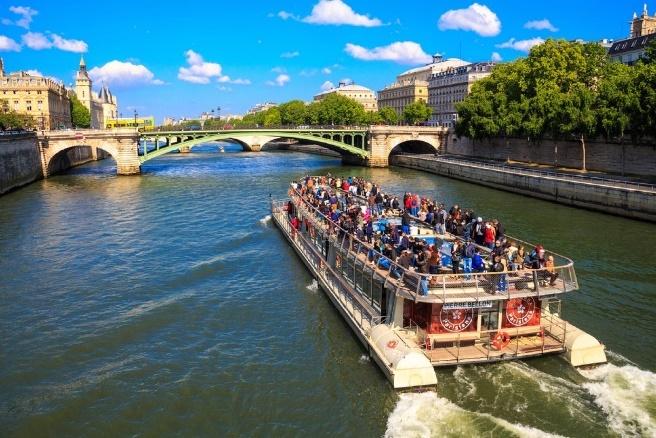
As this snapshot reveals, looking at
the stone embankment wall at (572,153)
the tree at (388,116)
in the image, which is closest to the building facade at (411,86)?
the tree at (388,116)

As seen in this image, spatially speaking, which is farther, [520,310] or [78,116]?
[78,116]

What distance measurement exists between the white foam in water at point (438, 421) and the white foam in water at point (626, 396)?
4.97ft

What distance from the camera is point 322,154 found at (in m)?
97.8

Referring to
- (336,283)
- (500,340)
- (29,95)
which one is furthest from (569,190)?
(29,95)

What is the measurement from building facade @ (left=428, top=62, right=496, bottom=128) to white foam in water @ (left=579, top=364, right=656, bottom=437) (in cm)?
10056

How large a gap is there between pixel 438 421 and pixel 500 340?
2.72 m

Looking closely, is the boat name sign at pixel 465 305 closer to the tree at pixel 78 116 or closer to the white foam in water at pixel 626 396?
the white foam in water at pixel 626 396

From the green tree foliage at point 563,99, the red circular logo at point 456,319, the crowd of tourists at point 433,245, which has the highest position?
the green tree foliage at point 563,99

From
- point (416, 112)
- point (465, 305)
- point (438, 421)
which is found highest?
point (416, 112)

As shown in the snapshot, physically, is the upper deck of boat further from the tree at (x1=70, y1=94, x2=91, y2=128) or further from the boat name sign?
the tree at (x1=70, y1=94, x2=91, y2=128)

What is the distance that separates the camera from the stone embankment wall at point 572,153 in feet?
132

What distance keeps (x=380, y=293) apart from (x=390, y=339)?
1783 millimetres

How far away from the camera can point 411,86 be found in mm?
138000

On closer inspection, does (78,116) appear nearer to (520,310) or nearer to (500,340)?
(520,310)
